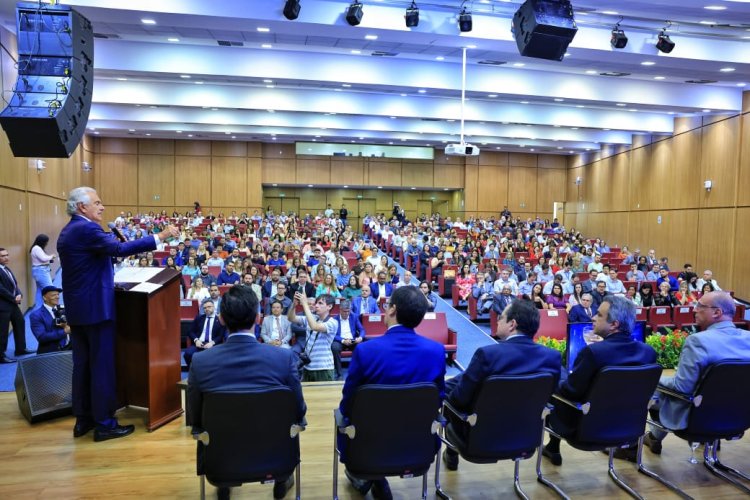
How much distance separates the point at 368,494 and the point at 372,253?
947cm

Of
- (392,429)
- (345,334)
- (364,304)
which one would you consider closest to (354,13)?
(364,304)

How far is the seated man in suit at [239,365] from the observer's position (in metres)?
2.21

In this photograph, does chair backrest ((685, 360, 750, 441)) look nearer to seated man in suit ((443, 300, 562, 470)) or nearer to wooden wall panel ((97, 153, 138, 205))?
seated man in suit ((443, 300, 562, 470))

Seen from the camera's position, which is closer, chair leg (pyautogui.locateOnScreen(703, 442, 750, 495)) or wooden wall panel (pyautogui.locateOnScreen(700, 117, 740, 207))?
chair leg (pyautogui.locateOnScreen(703, 442, 750, 495))

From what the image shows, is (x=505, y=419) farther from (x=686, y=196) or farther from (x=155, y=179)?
(x=155, y=179)

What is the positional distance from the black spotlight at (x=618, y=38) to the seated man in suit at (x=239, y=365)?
8470 millimetres

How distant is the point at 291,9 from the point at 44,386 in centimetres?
597

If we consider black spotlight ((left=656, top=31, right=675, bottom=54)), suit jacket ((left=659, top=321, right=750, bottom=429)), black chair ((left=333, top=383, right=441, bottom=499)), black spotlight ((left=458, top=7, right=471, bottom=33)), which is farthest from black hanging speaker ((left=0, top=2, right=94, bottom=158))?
black spotlight ((left=656, top=31, right=675, bottom=54))

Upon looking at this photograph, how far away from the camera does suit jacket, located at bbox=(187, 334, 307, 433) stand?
221 cm

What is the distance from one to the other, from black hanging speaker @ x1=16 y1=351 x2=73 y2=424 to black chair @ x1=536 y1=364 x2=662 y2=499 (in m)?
3.35

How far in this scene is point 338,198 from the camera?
25562 millimetres

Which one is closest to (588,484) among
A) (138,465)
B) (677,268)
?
(138,465)

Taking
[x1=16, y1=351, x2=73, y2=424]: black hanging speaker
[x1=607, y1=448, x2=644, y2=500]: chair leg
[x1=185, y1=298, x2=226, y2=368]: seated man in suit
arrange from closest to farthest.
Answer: [x1=607, y1=448, x2=644, y2=500]: chair leg
[x1=16, y1=351, x2=73, y2=424]: black hanging speaker
[x1=185, y1=298, x2=226, y2=368]: seated man in suit

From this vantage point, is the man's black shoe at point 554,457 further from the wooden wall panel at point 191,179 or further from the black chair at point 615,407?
the wooden wall panel at point 191,179
